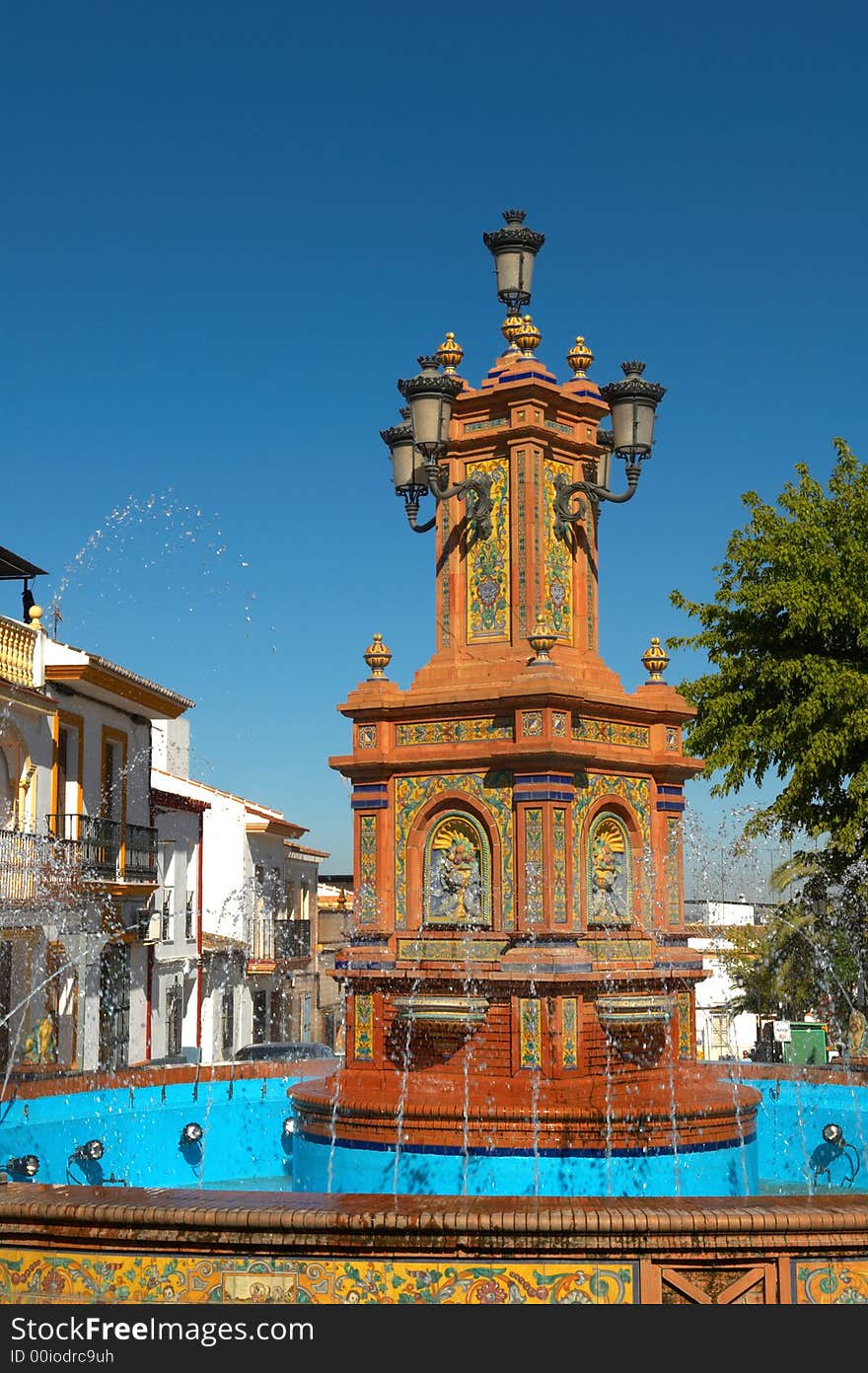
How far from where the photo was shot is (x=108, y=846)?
28406 mm

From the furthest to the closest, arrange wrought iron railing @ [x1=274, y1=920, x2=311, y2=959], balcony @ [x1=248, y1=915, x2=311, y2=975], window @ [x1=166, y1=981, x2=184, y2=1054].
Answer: wrought iron railing @ [x1=274, y1=920, x2=311, y2=959] → balcony @ [x1=248, y1=915, x2=311, y2=975] → window @ [x1=166, y1=981, x2=184, y2=1054]

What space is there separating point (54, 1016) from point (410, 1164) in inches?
641

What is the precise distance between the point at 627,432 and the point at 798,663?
9490 mm

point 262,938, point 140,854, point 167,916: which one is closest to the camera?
point 140,854

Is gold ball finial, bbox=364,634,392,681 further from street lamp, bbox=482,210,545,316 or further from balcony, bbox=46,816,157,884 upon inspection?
balcony, bbox=46,816,157,884

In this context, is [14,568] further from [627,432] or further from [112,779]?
[627,432]

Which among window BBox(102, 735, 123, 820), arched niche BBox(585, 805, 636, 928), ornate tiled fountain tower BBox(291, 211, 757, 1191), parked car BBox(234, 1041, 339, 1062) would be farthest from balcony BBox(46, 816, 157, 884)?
arched niche BBox(585, 805, 636, 928)

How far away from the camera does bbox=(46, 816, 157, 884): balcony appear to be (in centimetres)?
2648

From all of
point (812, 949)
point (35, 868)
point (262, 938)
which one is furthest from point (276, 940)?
point (35, 868)

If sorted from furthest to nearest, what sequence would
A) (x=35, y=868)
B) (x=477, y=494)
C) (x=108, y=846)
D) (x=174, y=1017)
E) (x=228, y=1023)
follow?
(x=228, y=1023)
(x=174, y=1017)
(x=108, y=846)
(x=35, y=868)
(x=477, y=494)

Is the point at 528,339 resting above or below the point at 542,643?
above

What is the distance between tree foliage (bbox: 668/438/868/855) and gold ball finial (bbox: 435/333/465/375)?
9005 millimetres
